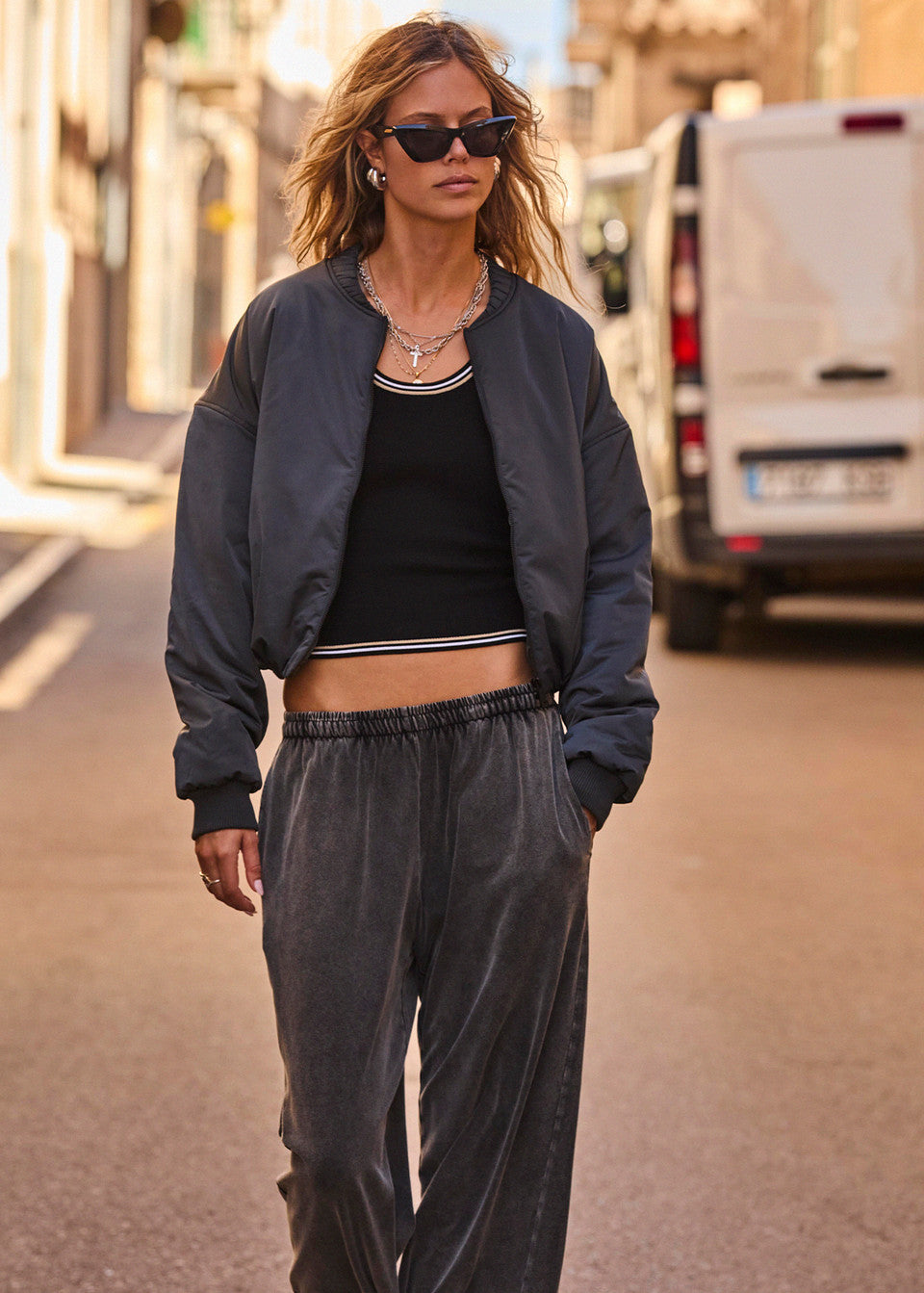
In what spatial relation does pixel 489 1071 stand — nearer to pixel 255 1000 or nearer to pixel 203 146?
pixel 255 1000

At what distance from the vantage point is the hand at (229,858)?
2.76m

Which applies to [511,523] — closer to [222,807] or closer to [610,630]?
[610,630]

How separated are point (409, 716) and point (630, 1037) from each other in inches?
98.3

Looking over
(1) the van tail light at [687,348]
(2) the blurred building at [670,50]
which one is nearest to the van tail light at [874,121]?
(1) the van tail light at [687,348]

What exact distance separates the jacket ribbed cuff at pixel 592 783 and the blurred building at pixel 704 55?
77.4ft

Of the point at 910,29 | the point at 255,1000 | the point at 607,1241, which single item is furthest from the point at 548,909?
the point at 910,29

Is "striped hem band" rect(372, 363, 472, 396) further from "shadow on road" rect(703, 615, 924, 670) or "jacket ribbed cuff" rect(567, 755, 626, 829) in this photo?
"shadow on road" rect(703, 615, 924, 670)

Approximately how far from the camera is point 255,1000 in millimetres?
5230

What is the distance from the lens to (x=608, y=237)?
13250mm

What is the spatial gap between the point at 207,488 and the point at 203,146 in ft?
138

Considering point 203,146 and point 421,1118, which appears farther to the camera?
point 203,146

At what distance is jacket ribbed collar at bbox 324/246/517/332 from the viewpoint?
110 inches

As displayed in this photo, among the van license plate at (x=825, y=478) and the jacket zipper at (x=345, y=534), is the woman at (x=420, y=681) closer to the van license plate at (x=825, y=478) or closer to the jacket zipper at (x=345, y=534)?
the jacket zipper at (x=345, y=534)

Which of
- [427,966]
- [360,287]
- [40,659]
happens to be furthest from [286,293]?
[40,659]
